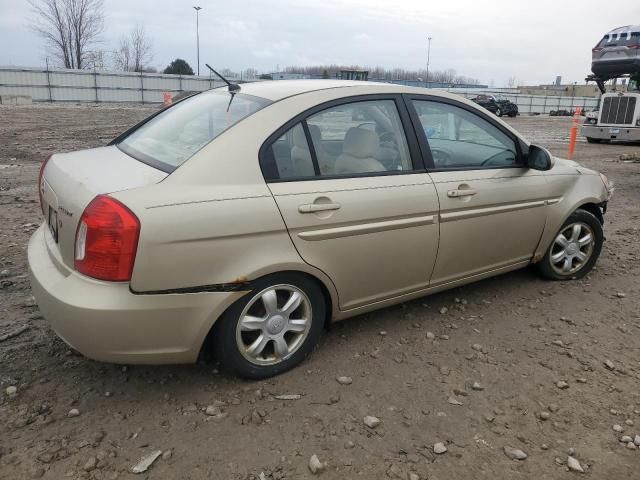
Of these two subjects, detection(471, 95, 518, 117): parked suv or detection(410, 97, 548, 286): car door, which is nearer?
detection(410, 97, 548, 286): car door

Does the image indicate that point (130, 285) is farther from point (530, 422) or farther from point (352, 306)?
point (530, 422)

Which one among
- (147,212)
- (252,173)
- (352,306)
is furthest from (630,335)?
(147,212)

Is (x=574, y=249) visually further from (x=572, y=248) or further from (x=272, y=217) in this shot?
(x=272, y=217)

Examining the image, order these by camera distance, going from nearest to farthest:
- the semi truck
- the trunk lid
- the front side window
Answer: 1. the trunk lid
2. the front side window
3. the semi truck

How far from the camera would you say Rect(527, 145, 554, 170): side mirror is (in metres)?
3.83

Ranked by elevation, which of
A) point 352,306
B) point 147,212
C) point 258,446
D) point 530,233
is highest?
point 147,212

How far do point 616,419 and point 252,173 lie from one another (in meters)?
2.26

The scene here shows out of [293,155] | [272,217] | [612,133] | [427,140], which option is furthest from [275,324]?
[612,133]

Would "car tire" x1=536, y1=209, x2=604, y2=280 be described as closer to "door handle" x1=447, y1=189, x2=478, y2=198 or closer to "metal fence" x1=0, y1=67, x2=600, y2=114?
"door handle" x1=447, y1=189, x2=478, y2=198

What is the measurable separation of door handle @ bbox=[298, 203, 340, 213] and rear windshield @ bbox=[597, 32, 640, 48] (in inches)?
612

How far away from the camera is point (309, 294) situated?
2965mm

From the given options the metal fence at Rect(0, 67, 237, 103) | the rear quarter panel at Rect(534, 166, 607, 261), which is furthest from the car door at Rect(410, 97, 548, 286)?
the metal fence at Rect(0, 67, 237, 103)

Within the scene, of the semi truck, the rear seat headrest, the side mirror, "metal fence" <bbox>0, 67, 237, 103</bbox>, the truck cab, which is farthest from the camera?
"metal fence" <bbox>0, 67, 237, 103</bbox>

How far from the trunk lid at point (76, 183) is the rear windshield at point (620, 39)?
52.6 ft
